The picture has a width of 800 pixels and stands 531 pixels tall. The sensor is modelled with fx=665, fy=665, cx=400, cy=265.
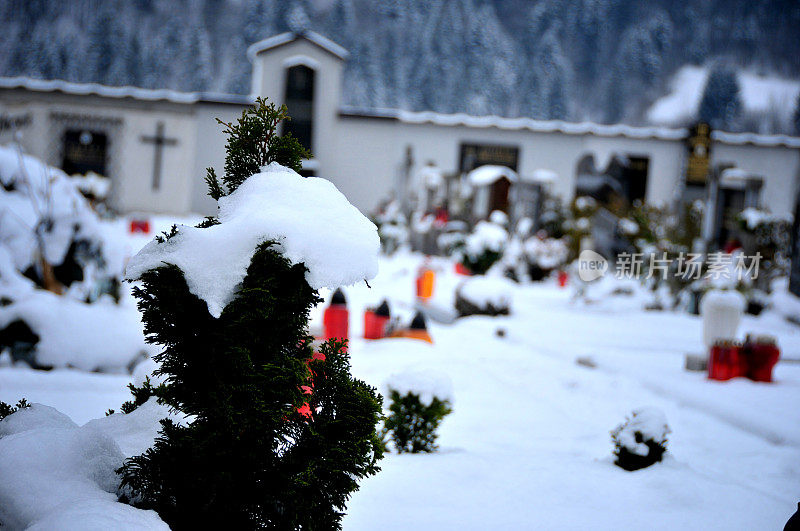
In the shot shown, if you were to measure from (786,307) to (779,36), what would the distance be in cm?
7307

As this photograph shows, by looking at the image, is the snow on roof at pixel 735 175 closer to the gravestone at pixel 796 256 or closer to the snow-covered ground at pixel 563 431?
the gravestone at pixel 796 256

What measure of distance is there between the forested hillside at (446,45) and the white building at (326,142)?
30275mm

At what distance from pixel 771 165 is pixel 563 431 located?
22921 mm

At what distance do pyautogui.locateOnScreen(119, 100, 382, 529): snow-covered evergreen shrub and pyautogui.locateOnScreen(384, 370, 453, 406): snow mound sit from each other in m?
1.80

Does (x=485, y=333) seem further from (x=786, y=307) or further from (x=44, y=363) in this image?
(x=786, y=307)

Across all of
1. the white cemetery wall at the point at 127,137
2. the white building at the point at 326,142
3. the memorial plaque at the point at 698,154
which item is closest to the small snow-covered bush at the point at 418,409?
the white building at the point at 326,142

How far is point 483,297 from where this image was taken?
34.1ft

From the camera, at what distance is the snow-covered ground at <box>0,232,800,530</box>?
10.1ft

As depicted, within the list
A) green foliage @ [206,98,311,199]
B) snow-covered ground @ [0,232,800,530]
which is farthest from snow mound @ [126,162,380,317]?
snow-covered ground @ [0,232,800,530]

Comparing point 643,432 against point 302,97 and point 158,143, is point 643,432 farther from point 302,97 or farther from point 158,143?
point 158,143

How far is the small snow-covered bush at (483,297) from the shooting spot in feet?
34.0

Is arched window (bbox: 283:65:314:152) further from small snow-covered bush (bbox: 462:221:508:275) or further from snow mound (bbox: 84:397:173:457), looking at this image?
snow mound (bbox: 84:397:173:457)

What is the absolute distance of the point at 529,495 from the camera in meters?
3.24

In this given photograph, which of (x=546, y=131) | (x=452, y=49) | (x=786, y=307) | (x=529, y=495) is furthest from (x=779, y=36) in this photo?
(x=529, y=495)
